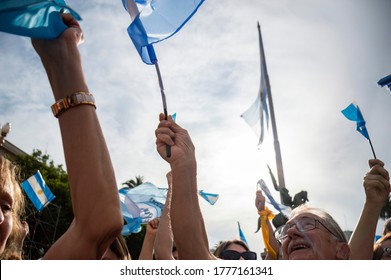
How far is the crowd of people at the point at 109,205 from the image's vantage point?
115 cm

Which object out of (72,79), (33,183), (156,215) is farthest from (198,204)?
(33,183)

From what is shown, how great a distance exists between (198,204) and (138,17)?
987mm

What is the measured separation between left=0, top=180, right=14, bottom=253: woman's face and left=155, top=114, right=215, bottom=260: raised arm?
726 mm

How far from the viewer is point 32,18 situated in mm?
1265

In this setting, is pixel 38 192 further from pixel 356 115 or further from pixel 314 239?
pixel 314 239

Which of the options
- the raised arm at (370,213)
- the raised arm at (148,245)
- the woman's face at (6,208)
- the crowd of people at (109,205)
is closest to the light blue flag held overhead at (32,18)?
the crowd of people at (109,205)

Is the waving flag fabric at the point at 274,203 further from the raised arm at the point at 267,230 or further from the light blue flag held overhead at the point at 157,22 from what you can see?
the light blue flag held overhead at the point at 157,22

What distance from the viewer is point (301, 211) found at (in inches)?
115

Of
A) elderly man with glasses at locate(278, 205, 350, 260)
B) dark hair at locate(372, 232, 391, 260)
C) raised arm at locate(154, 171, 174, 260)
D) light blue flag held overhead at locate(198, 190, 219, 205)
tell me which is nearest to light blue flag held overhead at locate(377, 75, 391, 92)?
dark hair at locate(372, 232, 391, 260)

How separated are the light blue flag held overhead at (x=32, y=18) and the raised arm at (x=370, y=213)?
7.70 ft

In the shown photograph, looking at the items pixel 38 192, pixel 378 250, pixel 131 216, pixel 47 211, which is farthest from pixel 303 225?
pixel 47 211
